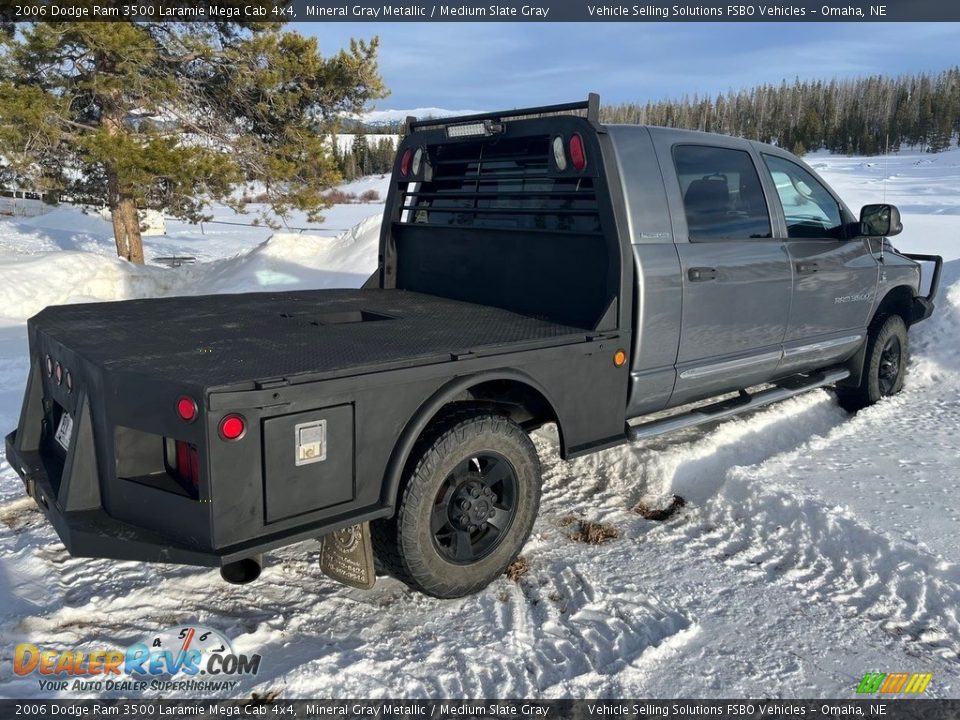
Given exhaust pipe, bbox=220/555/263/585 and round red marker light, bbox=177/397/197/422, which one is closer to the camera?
round red marker light, bbox=177/397/197/422

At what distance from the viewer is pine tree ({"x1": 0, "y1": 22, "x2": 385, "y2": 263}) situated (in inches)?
548

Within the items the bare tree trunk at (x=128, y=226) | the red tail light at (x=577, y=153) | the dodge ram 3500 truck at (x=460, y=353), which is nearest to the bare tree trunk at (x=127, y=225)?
the bare tree trunk at (x=128, y=226)

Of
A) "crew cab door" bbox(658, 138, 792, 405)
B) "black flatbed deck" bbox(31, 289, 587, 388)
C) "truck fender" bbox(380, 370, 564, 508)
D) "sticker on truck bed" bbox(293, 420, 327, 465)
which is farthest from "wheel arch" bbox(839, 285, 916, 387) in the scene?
"sticker on truck bed" bbox(293, 420, 327, 465)

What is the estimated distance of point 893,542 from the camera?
3.78 m

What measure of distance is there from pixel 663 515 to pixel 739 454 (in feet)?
3.30

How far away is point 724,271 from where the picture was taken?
447 cm

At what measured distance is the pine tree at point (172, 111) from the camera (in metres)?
13.9

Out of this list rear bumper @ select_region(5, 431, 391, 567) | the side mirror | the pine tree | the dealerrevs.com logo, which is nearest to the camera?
rear bumper @ select_region(5, 431, 391, 567)

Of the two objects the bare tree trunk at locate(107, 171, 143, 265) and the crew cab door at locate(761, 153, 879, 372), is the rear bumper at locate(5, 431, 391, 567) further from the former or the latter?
the bare tree trunk at locate(107, 171, 143, 265)

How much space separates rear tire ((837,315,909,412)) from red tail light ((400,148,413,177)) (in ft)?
12.7

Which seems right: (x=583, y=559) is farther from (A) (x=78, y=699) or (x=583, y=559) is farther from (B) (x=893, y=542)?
(A) (x=78, y=699)

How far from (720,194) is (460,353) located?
93.0 inches

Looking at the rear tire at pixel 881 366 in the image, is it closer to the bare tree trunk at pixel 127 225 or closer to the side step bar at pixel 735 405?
the side step bar at pixel 735 405

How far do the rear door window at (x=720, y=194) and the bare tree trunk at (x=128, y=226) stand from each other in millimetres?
14954
